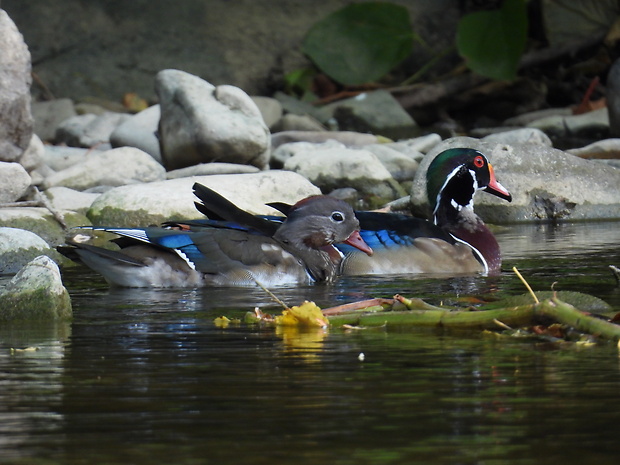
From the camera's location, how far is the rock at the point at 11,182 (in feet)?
28.9

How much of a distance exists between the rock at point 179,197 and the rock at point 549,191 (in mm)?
1485

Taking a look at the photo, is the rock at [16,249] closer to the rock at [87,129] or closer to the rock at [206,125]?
the rock at [206,125]

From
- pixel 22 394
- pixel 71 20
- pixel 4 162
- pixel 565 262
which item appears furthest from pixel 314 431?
pixel 71 20

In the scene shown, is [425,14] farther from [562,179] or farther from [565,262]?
[565,262]

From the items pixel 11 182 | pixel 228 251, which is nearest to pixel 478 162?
pixel 228 251

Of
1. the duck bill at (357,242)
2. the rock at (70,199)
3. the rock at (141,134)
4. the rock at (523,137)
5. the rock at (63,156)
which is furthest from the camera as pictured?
the rock at (523,137)

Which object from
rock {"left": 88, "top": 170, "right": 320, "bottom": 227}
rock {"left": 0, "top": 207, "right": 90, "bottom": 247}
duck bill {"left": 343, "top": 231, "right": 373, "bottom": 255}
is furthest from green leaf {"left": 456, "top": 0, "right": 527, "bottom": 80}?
duck bill {"left": 343, "top": 231, "right": 373, "bottom": 255}

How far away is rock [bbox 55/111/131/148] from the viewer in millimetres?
14648

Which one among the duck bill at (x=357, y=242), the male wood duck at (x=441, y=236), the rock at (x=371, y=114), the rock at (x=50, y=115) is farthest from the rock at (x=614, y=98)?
the duck bill at (x=357, y=242)

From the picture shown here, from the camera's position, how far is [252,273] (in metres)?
6.72

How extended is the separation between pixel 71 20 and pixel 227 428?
16788 millimetres

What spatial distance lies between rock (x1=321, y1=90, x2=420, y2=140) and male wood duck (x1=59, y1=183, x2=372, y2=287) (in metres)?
10.6

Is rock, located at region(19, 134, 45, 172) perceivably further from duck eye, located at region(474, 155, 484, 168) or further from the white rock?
duck eye, located at region(474, 155, 484, 168)

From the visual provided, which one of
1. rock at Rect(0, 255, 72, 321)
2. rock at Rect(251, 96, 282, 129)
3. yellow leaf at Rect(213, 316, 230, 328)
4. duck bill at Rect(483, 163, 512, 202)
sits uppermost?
rock at Rect(251, 96, 282, 129)
